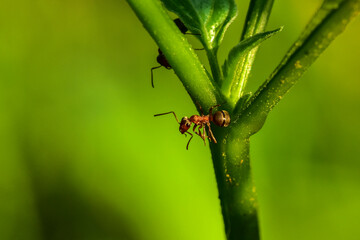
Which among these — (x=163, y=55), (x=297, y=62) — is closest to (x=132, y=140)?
(x=163, y=55)

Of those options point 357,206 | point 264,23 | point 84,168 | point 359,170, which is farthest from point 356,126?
point 264,23

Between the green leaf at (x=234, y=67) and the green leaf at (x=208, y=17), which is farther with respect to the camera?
the green leaf at (x=208, y=17)

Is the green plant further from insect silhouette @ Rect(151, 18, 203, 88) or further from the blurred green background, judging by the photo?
the blurred green background

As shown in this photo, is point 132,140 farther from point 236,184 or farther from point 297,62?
point 297,62

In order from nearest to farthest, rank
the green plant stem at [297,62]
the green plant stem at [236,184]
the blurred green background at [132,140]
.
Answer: the green plant stem at [297,62] → the green plant stem at [236,184] → the blurred green background at [132,140]

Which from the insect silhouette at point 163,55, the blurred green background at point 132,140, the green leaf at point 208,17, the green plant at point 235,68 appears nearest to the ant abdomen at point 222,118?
the green plant at point 235,68

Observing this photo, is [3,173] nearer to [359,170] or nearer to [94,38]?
[94,38]

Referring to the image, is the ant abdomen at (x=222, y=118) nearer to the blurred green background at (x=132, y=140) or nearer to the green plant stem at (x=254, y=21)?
the green plant stem at (x=254, y=21)
